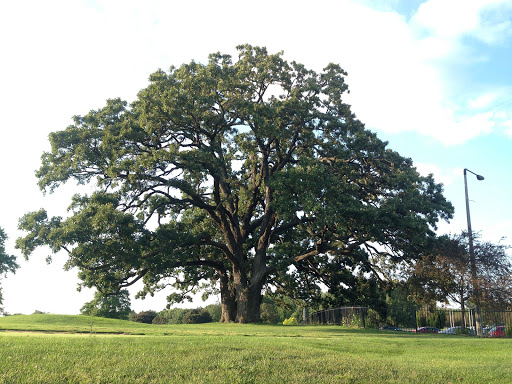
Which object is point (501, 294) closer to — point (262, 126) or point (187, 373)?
point (262, 126)

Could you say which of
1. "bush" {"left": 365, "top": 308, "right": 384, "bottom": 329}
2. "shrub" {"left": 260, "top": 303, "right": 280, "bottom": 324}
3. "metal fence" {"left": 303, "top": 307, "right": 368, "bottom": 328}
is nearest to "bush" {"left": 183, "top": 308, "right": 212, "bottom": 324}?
"shrub" {"left": 260, "top": 303, "right": 280, "bottom": 324}

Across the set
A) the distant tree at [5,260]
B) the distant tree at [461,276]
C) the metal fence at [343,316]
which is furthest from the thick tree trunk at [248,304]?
the distant tree at [5,260]

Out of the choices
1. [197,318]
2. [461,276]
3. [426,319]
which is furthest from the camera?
[197,318]

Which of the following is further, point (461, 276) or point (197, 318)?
point (197, 318)

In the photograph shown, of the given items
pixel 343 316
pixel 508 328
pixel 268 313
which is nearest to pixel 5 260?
pixel 268 313

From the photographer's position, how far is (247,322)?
29.5m

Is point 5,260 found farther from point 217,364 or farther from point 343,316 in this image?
point 217,364

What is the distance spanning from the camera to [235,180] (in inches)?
1228

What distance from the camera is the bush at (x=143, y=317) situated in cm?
5533

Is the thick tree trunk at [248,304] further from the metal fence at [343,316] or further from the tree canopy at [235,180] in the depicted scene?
the metal fence at [343,316]

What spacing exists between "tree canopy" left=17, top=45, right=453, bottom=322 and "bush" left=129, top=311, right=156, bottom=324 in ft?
82.4

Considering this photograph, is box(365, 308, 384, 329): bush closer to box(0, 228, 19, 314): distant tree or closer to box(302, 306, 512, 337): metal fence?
box(302, 306, 512, 337): metal fence

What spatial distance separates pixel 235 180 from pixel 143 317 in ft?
104

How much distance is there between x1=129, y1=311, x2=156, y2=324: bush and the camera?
5533 centimetres
